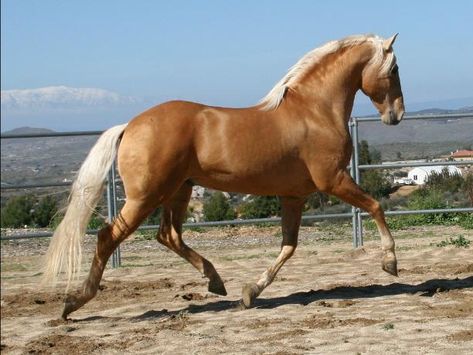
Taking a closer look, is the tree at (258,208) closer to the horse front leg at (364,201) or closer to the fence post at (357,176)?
the fence post at (357,176)

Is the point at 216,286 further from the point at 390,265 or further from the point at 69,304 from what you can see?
the point at 390,265

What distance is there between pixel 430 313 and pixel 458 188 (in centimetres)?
676

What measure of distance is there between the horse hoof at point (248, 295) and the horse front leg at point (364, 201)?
96cm

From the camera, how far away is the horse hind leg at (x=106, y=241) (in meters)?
5.70

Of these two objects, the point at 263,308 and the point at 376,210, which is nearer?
the point at 263,308

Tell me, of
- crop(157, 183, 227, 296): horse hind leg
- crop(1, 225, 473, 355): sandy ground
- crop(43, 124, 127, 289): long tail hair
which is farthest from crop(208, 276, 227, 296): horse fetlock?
crop(43, 124, 127, 289): long tail hair

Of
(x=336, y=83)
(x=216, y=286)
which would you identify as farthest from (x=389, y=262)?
(x=336, y=83)

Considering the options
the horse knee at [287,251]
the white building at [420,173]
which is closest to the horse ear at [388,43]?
the horse knee at [287,251]

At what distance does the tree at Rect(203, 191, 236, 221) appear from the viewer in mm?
11938

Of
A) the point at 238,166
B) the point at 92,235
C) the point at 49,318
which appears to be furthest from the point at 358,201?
the point at 92,235

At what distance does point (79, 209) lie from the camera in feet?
18.5

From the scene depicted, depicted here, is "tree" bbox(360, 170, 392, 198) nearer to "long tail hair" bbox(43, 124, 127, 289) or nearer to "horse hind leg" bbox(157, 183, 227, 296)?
"horse hind leg" bbox(157, 183, 227, 296)

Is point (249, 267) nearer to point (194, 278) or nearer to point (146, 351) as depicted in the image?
point (194, 278)

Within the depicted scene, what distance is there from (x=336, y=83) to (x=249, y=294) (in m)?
1.88
